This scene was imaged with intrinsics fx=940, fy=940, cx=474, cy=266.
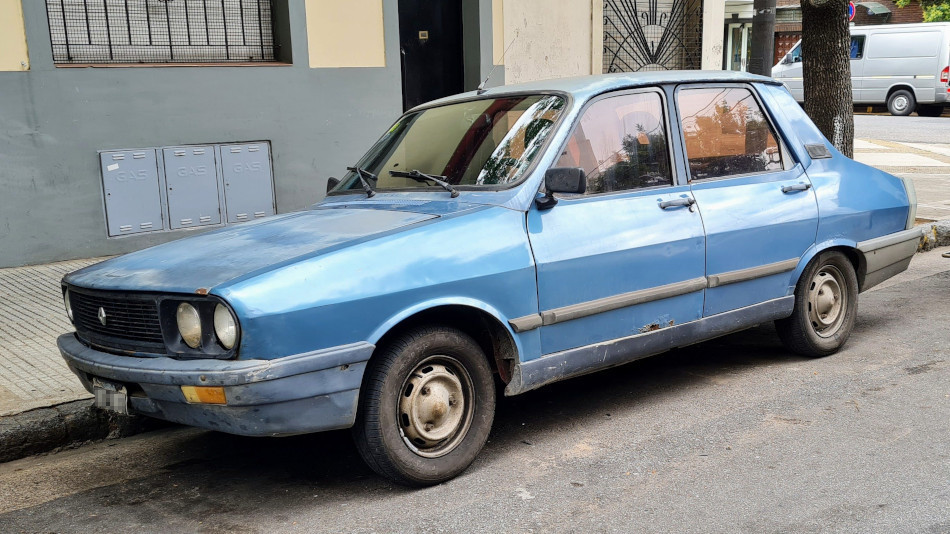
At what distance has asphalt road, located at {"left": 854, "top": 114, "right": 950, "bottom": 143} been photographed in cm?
1925

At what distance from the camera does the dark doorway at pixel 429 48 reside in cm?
1079

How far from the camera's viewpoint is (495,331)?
162 inches

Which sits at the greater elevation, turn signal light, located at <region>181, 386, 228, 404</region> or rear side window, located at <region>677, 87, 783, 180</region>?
rear side window, located at <region>677, 87, 783, 180</region>

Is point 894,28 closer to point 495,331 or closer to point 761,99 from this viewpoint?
point 761,99

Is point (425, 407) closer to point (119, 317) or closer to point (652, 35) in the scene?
point (119, 317)

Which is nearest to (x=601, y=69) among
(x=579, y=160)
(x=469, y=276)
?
(x=579, y=160)

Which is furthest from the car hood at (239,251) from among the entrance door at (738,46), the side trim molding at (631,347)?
the entrance door at (738,46)

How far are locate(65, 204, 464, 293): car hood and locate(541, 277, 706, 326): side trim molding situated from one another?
0.62m

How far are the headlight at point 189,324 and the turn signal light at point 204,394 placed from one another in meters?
0.17

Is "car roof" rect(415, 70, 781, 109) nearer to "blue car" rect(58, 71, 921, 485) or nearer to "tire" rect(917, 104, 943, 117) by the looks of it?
"blue car" rect(58, 71, 921, 485)

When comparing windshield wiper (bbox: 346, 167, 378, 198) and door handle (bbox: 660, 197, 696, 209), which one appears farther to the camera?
windshield wiper (bbox: 346, 167, 378, 198)

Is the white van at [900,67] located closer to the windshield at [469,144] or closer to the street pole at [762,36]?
the street pole at [762,36]

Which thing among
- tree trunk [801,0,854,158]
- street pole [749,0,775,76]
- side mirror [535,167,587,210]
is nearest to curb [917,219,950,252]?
tree trunk [801,0,854,158]

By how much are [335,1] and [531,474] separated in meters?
6.82
